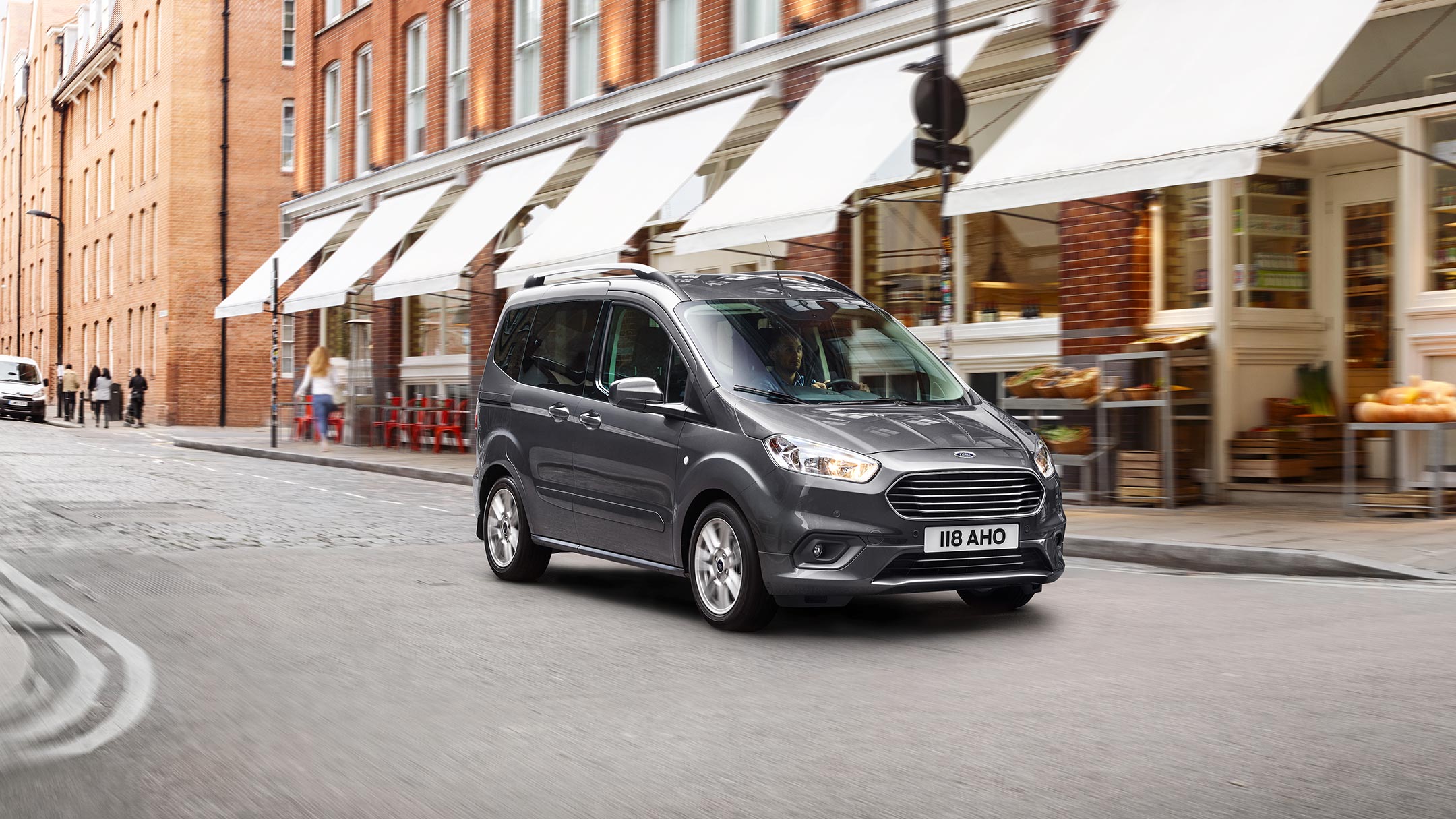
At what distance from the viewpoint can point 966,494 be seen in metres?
7.05

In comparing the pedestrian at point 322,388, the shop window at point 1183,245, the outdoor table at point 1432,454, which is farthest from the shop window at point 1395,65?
the pedestrian at point 322,388

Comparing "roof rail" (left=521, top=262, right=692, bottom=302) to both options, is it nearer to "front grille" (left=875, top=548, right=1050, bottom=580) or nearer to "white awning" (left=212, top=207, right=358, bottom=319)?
"front grille" (left=875, top=548, right=1050, bottom=580)

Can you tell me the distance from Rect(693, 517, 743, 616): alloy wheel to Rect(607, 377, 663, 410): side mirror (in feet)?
2.64

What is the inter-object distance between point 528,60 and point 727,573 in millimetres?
20490

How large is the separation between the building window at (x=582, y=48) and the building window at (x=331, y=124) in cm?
1122

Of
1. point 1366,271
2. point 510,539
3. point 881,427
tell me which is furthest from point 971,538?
point 1366,271

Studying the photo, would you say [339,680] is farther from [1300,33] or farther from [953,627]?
[1300,33]

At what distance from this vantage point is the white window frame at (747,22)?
19.9 meters

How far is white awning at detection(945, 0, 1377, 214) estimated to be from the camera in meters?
11.1

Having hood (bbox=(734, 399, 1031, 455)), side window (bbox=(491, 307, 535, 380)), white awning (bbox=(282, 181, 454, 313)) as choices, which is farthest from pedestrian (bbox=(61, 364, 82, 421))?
hood (bbox=(734, 399, 1031, 455))

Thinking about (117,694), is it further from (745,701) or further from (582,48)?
(582,48)

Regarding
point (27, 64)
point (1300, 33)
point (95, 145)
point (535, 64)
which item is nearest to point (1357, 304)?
point (1300, 33)

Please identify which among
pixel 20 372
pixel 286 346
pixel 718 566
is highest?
pixel 286 346

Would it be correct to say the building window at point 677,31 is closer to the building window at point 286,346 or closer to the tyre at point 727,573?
the tyre at point 727,573
